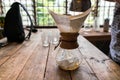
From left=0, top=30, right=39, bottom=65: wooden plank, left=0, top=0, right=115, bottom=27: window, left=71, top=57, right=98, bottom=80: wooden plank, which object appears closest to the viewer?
left=71, top=57, right=98, bottom=80: wooden plank

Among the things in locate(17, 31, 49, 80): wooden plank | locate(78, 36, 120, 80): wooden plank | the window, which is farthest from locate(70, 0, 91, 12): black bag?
the window

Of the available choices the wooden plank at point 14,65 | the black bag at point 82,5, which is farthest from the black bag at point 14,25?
the black bag at point 82,5

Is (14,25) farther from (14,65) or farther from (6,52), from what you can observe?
(14,65)

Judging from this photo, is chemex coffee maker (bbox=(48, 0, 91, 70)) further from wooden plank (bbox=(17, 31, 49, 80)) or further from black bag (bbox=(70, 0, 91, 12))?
black bag (bbox=(70, 0, 91, 12))

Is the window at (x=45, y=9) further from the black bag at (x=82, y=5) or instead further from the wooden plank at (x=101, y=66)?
the wooden plank at (x=101, y=66)

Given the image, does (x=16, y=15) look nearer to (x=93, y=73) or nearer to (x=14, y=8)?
(x=14, y=8)

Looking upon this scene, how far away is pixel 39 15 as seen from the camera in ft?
12.4

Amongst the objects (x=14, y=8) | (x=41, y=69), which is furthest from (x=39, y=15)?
(x=41, y=69)

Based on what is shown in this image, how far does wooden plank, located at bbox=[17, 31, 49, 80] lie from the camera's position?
97 centimetres

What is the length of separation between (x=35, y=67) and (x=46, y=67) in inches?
2.6

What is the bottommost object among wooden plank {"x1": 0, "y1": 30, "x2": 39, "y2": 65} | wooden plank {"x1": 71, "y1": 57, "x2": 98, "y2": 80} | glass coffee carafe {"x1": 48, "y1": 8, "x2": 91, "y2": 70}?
wooden plank {"x1": 71, "y1": 57, "x2": 98, "y2": 80}

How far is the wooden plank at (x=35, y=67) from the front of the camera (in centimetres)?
97

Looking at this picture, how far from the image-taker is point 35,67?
3.68 ft

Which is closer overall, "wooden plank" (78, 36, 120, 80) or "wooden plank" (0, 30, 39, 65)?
"wooden plank" (78, 36, 120, 80)
